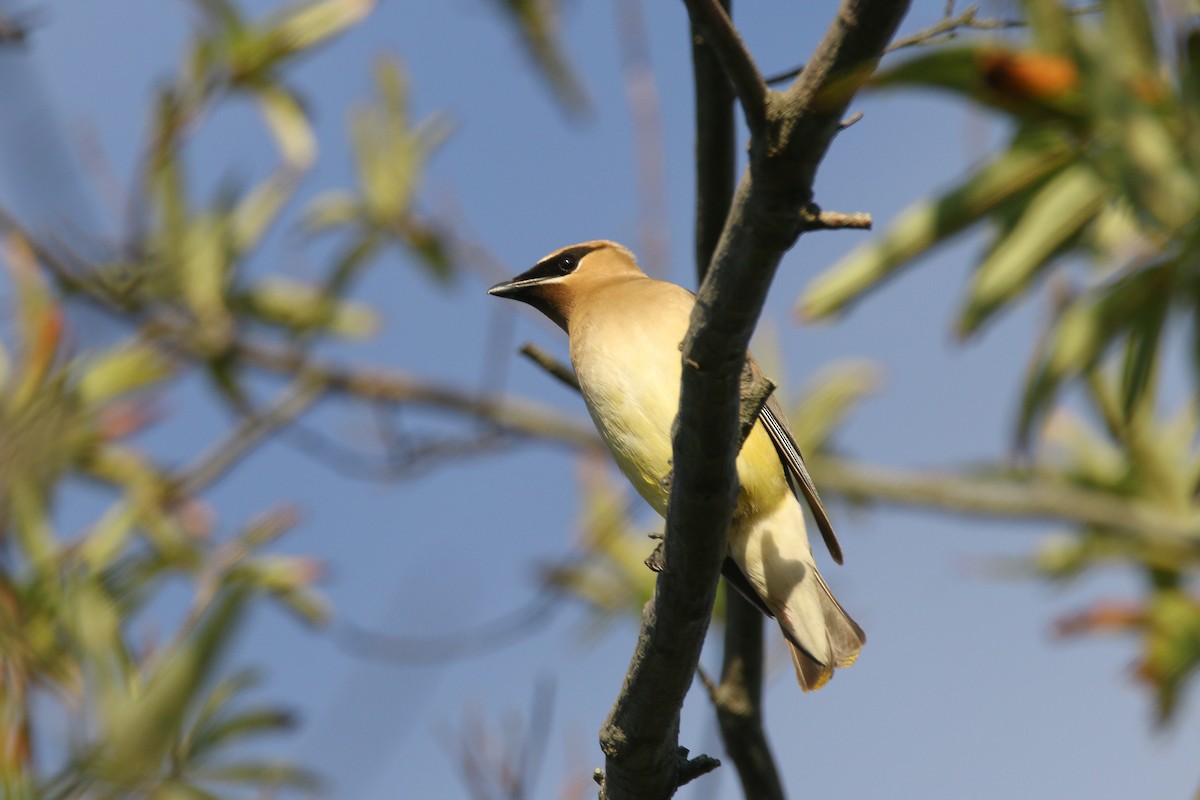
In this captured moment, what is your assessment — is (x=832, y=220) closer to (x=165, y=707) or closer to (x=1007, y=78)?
(x=1007, y=78)

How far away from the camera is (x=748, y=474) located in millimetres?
4223

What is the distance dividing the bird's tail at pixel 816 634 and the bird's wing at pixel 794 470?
0.44 ft

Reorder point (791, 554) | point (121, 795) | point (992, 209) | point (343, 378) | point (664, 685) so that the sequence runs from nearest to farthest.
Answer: point (121, 795) < point (664, 685) < point (992, 209) < point (791, 554) < point (343, 378)

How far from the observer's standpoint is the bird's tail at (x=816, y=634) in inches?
167

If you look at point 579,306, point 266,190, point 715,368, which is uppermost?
point 266,190

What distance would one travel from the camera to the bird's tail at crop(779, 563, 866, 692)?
425cm

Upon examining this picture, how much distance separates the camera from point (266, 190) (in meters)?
7.23

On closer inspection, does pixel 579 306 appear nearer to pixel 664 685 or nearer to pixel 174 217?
pixel 664 685

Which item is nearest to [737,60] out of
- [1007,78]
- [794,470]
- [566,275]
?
[1007,78]

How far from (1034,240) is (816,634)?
4.32ft

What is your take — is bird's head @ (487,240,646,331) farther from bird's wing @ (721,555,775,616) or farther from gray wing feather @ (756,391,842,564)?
bird's wing @ (721,555,775,616)

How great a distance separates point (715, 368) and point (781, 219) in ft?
1.31

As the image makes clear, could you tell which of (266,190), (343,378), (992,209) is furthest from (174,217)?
(992,209)

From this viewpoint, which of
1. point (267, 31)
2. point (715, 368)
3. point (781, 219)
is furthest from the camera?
point (267, 31)
